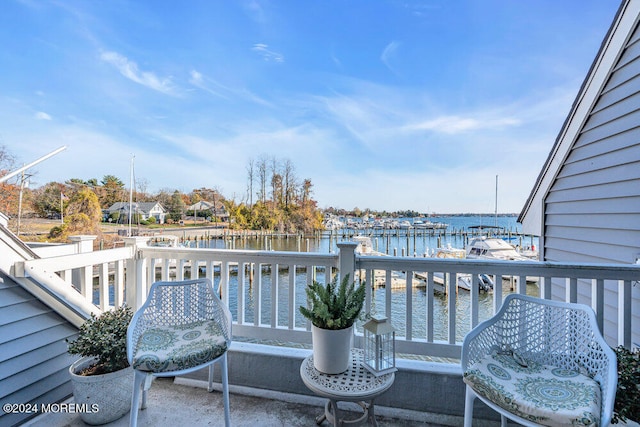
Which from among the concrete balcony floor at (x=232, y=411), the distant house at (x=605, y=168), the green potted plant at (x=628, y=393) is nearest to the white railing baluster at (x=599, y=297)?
the green potted plant at (x=628, y=393)

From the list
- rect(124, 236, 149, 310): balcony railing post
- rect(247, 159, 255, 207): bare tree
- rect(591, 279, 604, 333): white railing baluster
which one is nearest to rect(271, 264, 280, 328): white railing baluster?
rect(124, 236, 149, 310): balcony railing post

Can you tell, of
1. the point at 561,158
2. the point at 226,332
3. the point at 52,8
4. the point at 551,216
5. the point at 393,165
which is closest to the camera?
the point at 226,332

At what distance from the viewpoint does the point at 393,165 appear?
69.6ft

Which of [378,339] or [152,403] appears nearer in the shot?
[378,339]

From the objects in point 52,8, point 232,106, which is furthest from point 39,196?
point 52,8

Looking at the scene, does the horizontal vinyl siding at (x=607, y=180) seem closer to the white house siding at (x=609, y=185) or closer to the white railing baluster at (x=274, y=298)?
the white house siding at (x=609, y=185)

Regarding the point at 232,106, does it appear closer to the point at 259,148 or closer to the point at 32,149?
the point at 32,149

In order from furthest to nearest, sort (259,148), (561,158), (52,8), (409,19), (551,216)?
(259,148), (409,19), (52,8), (551,216), (561,158)

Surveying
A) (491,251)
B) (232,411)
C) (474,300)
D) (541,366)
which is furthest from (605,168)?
(491,251)

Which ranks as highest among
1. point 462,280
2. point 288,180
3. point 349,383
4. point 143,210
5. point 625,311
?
point 288,180

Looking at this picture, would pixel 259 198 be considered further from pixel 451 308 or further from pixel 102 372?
pixel 451 308

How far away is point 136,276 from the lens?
8.21 ft

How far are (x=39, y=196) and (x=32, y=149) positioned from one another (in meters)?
5.79

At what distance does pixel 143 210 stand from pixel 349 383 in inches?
1401
